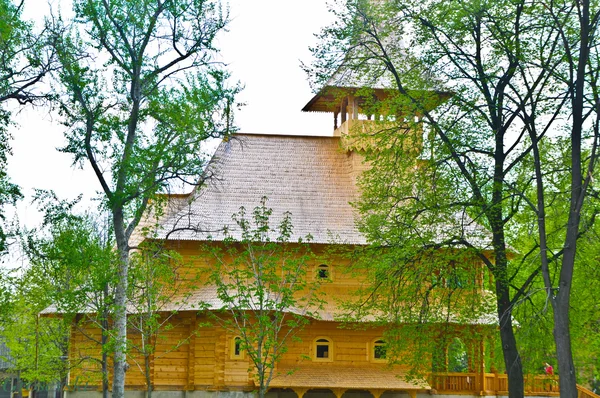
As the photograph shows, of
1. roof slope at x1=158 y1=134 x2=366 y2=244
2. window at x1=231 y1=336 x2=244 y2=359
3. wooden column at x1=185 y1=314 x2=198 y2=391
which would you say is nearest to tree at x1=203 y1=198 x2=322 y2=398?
window at x1=231 y1=336 x2=244 y2=359

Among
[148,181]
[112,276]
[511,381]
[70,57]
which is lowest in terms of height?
[511,381]

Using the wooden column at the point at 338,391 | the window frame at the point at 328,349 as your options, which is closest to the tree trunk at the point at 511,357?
the wooden column at the point at 338,391

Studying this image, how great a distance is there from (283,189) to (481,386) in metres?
11.4

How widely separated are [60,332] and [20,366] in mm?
7397

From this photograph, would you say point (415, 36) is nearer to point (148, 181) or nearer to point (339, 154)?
point (148, 181)

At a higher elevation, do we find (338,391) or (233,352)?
(233,352)

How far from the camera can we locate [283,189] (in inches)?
1474

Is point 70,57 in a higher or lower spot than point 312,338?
higher

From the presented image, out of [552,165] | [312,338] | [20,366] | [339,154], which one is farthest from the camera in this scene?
[20,366]

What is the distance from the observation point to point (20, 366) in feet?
150

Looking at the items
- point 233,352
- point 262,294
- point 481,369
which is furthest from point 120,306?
point 481,369

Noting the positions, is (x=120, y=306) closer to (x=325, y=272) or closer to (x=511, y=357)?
(x=511, y=357)

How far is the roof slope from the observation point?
114 feet

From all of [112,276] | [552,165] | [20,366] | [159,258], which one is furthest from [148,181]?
[20,366]
